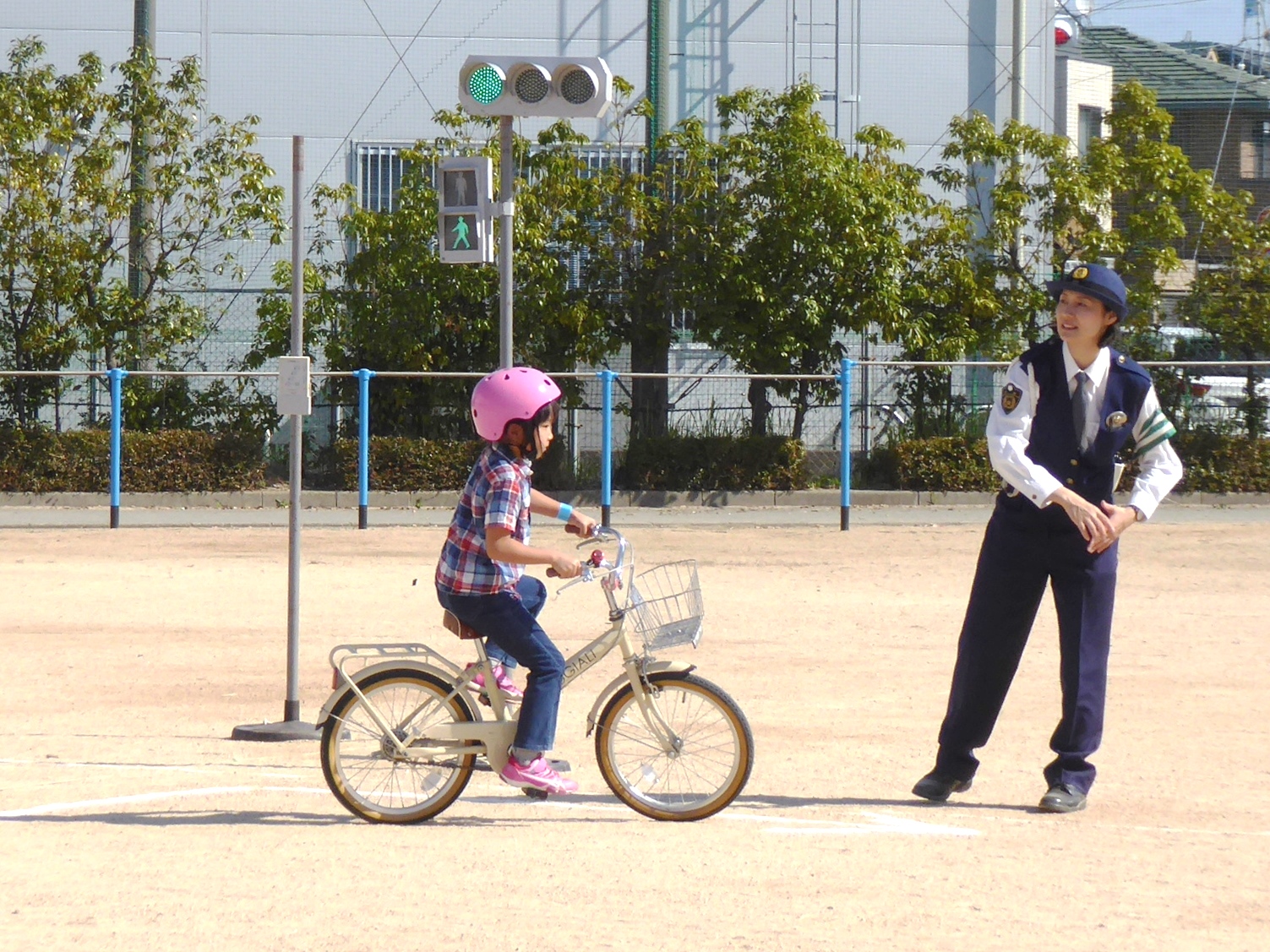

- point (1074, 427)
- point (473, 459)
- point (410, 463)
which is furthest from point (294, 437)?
point (473, 459)

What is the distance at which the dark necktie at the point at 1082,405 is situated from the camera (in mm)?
6488

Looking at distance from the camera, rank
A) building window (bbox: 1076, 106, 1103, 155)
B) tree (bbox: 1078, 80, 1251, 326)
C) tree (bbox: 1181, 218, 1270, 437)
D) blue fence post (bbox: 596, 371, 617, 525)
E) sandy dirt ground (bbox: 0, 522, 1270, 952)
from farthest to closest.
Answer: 1. building window (bbox: 1076, 106, 1103, 155)
2. tree (bbox: 1078, 80, 1251, 326)
3. tree (bbox: 1181, 218, 1270, 437)
4. blue fence post (bbox: 596, 371, 617, 525)
5. sandy dirt ground (bbox: 0, 522, 1270, 952)

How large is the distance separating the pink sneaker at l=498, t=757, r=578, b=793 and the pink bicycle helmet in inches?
43.8

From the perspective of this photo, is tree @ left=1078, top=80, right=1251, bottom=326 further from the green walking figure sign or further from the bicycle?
the bicycle

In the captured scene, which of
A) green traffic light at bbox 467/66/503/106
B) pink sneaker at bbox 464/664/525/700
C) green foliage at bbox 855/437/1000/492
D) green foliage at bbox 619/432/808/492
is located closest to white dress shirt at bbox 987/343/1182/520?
pink sneaker at bbox 464/664/525/700

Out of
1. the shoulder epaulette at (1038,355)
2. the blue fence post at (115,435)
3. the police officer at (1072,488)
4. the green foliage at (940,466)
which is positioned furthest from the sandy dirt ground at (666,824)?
the green foliage at (940,466)

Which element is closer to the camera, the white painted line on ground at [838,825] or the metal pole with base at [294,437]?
the white painted line on ground at [838,825]

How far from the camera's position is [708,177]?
22562mm

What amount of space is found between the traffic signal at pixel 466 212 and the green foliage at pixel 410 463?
10702mm

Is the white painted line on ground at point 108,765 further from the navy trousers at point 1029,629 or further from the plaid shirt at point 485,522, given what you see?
the navy trousers at point 1029,629

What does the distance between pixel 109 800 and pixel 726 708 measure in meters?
2.28

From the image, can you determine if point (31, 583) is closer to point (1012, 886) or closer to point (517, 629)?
point (517, 629)

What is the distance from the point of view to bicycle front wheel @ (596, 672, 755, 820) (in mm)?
6125

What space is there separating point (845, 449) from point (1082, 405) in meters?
13.0
